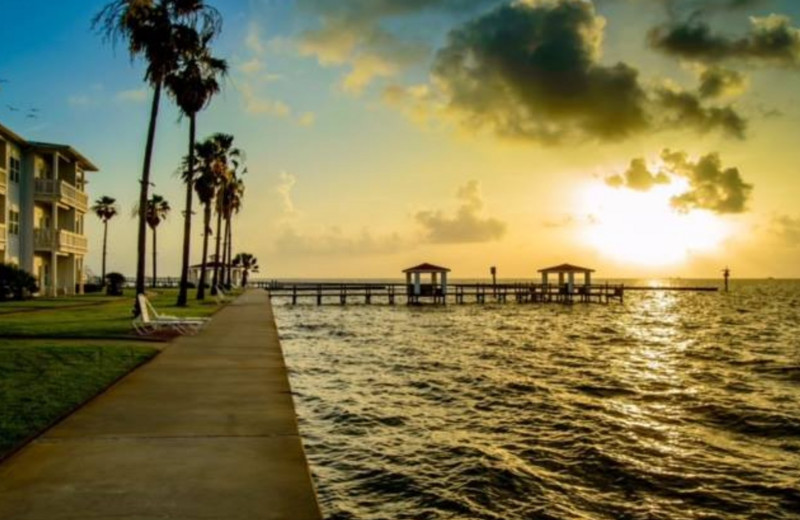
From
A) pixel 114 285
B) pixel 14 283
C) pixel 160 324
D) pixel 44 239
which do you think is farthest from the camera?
pixel 114 285

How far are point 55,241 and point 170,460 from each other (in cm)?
4228

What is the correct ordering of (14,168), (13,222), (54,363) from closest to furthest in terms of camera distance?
(54,363), (13,222), (14,168)

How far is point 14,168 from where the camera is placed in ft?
138

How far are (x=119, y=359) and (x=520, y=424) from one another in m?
8.67

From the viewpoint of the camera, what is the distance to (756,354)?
25672 mm

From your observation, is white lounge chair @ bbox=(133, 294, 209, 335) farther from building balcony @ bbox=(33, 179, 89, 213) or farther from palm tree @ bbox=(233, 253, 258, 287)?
palm tree @ bbox=(233, 253, 258, 287)

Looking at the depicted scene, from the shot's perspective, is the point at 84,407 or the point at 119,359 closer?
the point at 84,407

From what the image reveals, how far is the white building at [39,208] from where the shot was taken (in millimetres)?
40469

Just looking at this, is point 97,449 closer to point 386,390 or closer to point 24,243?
point 386,390

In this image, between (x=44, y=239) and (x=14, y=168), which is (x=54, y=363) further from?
(x=14, y=168)

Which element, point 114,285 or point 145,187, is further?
point 114,285

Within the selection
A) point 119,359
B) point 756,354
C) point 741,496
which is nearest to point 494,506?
point 741,496

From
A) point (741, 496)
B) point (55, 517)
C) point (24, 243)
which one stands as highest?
point (24, 243)

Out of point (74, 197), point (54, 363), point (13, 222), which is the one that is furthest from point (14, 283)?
point (54, 363)
